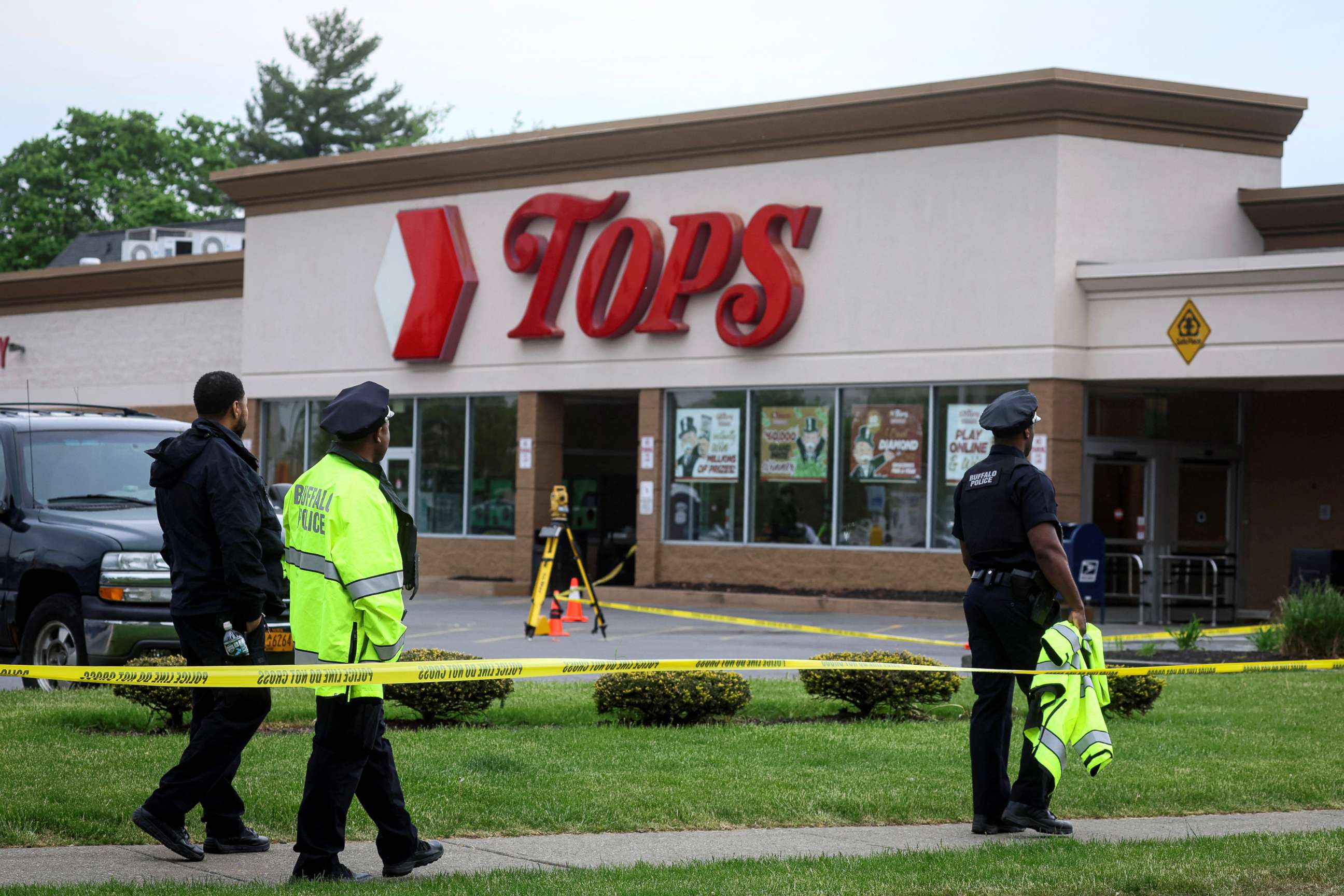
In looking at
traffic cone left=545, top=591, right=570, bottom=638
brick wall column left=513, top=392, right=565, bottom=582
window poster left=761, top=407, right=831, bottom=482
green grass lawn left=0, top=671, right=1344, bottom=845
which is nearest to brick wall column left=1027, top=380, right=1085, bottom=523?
window poster left=761, top=407, right=831, bottom=482

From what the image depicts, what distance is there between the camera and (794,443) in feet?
84.1

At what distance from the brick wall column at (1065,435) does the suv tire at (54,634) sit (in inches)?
556

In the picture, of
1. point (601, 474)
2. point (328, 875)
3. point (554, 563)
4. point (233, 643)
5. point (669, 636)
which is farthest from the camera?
point (601, 474)

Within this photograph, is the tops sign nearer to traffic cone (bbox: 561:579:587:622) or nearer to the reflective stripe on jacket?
→ traffic cone (bbox: 561:579:587:622)

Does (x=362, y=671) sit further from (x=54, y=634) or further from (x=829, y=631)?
(x=829, y=631)

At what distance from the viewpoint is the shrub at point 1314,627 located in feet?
54.4

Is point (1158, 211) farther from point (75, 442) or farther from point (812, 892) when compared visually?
point (812, 892)

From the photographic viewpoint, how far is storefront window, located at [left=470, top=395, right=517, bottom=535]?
28547mm

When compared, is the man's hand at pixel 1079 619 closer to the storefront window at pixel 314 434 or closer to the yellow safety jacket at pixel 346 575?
the yellow safety jacket at pixel 346 575

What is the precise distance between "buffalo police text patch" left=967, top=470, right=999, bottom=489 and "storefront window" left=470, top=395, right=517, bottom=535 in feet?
67.1

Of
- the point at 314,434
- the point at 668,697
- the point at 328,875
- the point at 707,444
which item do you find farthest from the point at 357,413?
the point at 314,434

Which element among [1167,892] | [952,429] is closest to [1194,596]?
[952,429]

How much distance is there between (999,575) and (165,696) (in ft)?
17.1

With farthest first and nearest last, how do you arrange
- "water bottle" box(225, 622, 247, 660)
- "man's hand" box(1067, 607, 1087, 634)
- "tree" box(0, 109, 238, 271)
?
"tree" box(0, 109, 238, 271) < "man's hand" box(1067, 607, 1087, 634) < "water bottle" box(225, 622, 247, 660)
